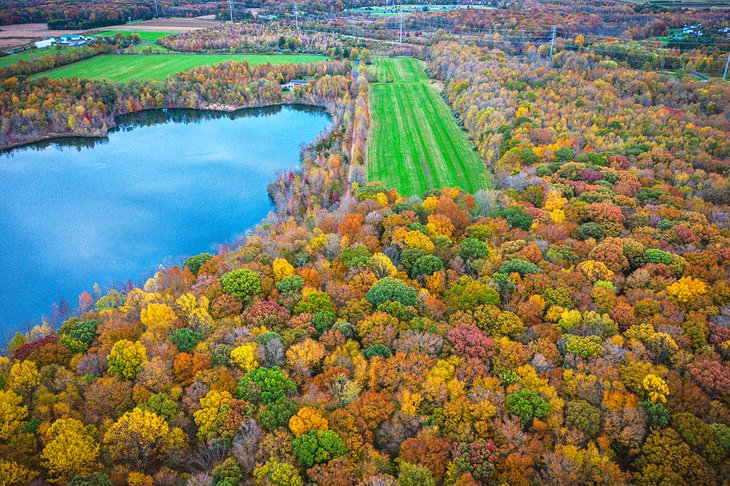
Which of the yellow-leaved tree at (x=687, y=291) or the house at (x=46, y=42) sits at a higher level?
the house at (x=46, y=42)

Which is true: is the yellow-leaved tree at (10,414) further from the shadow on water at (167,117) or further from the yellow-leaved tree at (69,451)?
the shadow on water at (167,117)

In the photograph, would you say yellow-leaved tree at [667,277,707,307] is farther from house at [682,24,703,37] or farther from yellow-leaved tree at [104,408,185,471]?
house at [682,24,703,37]

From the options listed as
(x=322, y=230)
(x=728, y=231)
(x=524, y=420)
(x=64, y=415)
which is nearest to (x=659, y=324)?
(x=524, y=420)

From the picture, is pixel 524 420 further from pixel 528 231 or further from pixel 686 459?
pixel 528 231

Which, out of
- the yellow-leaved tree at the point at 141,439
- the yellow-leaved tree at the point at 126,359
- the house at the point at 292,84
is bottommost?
the yellow-leaved tree at the point at 141,439

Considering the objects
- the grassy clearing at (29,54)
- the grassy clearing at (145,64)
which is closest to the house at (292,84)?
the grassy clearing at (145,64)

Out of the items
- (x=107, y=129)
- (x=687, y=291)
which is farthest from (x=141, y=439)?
(x=107, y=129)

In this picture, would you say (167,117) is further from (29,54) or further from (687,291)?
(687,291)
